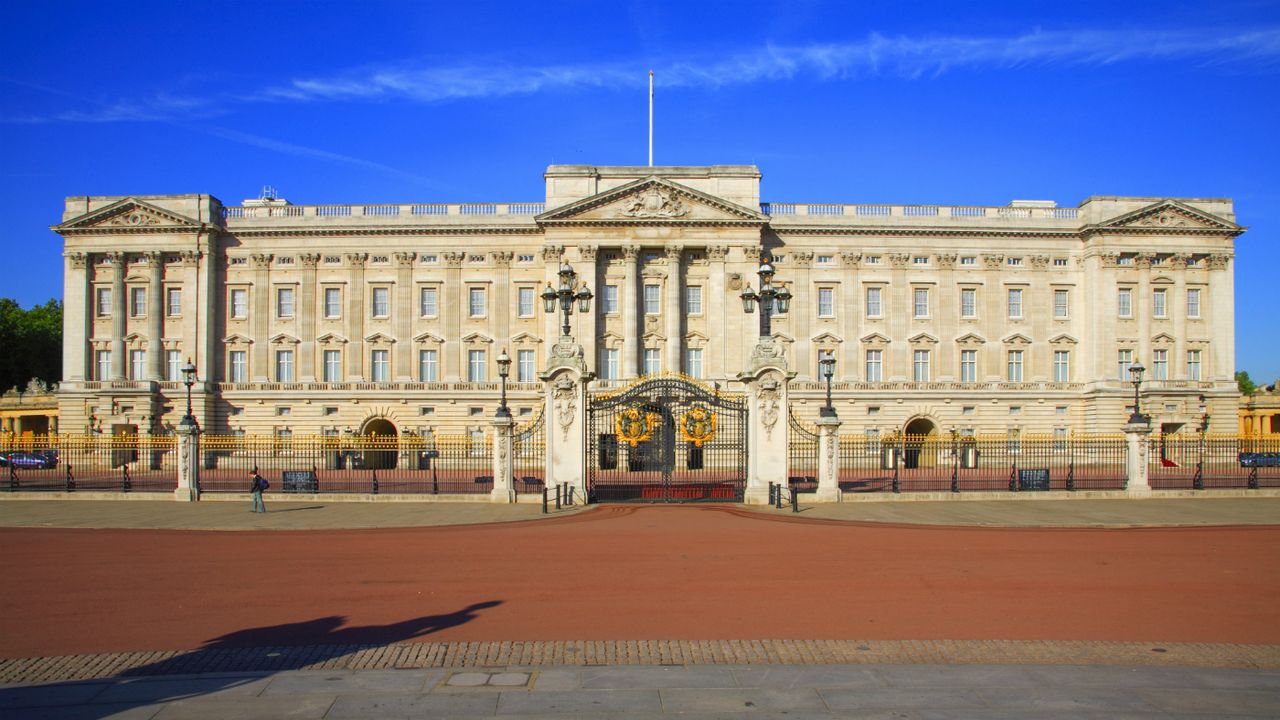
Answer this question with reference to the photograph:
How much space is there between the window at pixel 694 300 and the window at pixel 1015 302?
2014 centimetres

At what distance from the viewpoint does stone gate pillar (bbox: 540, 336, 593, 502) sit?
27.6 meters

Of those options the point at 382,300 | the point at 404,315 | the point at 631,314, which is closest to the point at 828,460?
the point at 631,314

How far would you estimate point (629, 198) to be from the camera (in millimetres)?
55625

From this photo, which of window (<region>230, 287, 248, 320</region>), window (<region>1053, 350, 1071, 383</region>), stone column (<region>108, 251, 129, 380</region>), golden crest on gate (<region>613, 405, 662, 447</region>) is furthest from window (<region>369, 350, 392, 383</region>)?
window (<region>1053, 350, 1071, 383</region>)

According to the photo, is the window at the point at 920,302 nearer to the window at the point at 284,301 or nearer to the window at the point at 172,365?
the window at the point at 284,301

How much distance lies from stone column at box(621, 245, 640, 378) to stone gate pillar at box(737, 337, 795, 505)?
27.9 metres

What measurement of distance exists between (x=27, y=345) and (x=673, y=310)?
203 feet

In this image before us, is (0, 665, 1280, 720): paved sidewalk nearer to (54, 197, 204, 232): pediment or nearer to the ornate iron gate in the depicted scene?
the ornate iron gate

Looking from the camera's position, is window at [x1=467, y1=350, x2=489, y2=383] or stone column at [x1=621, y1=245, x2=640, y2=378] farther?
window at [x1=467, y1=350, x2=489, y2=383]

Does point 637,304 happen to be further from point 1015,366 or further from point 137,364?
point 137,364

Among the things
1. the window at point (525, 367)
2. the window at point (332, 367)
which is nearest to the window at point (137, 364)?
the window at point (332, 367)

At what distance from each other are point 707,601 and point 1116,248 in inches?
2105

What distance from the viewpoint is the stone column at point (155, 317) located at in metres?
57.2

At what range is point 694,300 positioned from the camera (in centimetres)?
5675
